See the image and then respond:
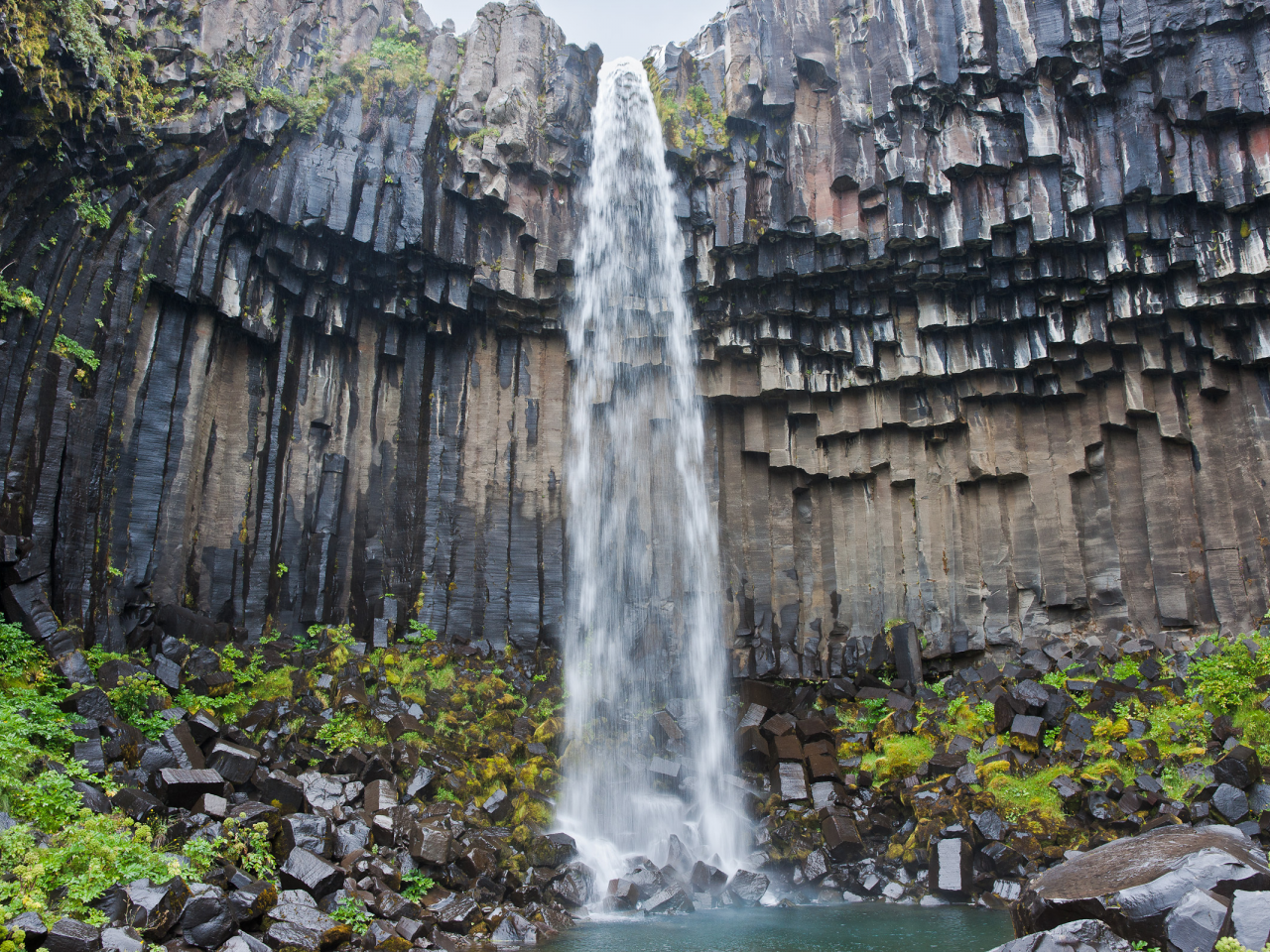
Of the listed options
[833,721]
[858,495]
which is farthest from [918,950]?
[858,495]

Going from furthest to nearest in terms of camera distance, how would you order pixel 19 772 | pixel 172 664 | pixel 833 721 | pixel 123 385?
pixel 833 721, pixel 123 385, pixel 172 664, pixel 19 772

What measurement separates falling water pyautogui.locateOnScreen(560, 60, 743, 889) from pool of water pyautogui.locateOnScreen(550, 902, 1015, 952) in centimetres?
501

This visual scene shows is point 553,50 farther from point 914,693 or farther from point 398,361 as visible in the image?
point 914,693

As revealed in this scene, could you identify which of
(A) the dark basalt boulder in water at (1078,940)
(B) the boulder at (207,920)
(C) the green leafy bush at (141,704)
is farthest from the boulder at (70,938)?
(A) the dark basalt boulder in water at (1078,940)

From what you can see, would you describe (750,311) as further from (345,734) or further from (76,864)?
(76,864)

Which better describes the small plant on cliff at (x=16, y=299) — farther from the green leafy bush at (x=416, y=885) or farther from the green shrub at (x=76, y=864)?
the green leafy bush at (x=416, y=885)

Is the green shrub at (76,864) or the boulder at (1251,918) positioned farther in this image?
the green shrub at (76,864)

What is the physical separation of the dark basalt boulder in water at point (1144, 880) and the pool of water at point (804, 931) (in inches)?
50.3

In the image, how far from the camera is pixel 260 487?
1369 cm

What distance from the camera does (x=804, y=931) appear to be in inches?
307

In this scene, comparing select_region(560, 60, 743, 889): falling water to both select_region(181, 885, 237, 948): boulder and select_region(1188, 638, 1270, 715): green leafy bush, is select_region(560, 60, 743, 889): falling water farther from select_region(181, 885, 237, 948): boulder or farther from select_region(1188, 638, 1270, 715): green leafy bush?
select_region(181, 885, 237, 948): boulder

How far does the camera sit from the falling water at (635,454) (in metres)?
14.5

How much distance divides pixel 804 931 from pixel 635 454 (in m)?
9.40

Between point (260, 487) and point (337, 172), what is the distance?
5364 millimetres
